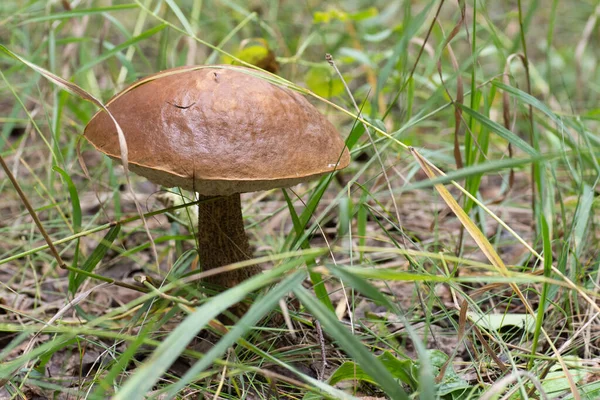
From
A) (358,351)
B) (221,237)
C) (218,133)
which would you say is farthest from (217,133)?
(358,351)

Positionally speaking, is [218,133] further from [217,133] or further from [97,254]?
[97,254]

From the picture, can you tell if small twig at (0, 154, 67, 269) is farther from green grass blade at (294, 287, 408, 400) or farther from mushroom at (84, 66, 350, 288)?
green grass blade at (294, 287, 408, 400)

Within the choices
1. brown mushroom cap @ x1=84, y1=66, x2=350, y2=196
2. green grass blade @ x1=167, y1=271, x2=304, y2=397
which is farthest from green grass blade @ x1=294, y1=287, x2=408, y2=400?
brown mushroom cap @ x1=84, y1=66, x2=350, y2=196

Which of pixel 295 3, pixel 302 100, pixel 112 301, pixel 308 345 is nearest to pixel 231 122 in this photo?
pixel 302 100

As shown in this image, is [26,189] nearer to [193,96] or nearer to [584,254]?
[193,96]

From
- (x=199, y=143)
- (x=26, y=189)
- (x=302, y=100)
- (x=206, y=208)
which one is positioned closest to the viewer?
(x=199, y=143)
